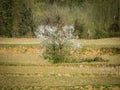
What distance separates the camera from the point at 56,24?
38.6 metres

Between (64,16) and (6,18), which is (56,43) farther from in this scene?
(64,16)

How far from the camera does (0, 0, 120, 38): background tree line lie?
127 ft

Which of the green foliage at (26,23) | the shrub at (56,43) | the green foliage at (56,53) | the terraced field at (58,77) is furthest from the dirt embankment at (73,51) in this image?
the green foliage at (26,23)

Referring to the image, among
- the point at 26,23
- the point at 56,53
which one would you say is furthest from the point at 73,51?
the point at 26,23

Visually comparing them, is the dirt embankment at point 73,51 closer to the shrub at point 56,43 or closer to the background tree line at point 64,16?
the shrub at point 56,43

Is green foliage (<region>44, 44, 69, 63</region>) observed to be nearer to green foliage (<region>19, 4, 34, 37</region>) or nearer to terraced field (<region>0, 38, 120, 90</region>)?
terraced field (<region>0, 38, 120, 90</region>)

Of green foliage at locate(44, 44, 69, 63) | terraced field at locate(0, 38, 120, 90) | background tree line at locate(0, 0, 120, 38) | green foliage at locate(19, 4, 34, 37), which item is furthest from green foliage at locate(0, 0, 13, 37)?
green foliage at locate(44, 44, 69, 63)

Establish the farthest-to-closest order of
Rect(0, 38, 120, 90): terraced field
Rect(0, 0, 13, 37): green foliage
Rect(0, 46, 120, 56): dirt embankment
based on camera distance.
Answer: Rect(0, 0, 13, 37): green foliage → Rect(0, 46, 120, 56): dirt embankment → Rect(0, 38, 120, 90): terraced field

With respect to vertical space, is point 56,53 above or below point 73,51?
above

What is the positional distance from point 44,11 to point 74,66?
23.1 m

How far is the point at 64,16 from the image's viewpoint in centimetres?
3988

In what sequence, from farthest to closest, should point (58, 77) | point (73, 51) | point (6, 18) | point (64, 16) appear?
point (64, 16)
point (6, 18)
point (73, 51)
point (58, 77)

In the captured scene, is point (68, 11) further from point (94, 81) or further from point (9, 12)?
point (94, 81)

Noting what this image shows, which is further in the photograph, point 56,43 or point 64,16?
point 64,16
